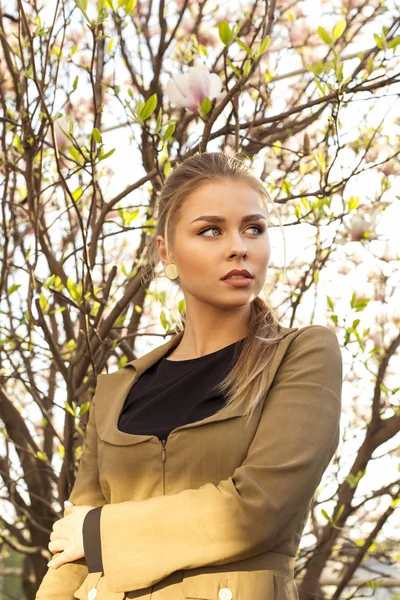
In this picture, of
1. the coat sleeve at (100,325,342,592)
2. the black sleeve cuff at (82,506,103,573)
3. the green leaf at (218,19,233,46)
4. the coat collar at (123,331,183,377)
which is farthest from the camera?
the green leaf at (218,19,233,46)

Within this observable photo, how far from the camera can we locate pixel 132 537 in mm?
1329

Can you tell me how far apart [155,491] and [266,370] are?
27 centimetres

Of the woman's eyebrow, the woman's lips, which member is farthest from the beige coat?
the woman's eyebrow

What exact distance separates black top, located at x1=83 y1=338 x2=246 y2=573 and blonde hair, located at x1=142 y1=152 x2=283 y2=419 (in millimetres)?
34

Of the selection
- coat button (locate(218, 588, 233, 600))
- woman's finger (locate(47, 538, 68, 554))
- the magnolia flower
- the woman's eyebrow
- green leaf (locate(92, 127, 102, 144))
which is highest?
the magnolia flower

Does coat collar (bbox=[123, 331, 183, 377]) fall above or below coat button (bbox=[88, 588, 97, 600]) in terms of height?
above

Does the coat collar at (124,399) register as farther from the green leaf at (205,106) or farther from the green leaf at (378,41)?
the green leaf at (378,41)

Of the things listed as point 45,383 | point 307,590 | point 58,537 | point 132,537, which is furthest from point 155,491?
point 45,383

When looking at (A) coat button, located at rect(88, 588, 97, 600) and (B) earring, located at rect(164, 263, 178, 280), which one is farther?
(B) earring, located at rect(164, 263, 178, 280)

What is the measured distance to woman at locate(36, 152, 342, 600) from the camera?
127cm

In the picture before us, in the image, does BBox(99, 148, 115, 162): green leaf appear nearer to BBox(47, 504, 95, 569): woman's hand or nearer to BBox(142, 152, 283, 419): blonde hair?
BBox(142, 152, 283, 419): blonde hair

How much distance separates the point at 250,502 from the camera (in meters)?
1.23

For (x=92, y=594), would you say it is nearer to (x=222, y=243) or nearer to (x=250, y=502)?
(x=250, y=502)

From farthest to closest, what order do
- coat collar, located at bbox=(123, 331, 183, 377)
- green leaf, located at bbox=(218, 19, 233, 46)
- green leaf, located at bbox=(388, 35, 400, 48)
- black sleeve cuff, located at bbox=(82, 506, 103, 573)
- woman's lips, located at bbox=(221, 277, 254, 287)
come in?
green leaf, located at bbox=(388, 35, 400, 48)
green leaf, located at bbox=(218, 19, 233, 46)
coat collar, located at bbox=(123, 331, 183, 377)
woman's lips, located at bbox=(221, 277, 254, 287)
black sleeve cuff, located at bbox=(82, 506, 103, 573)
